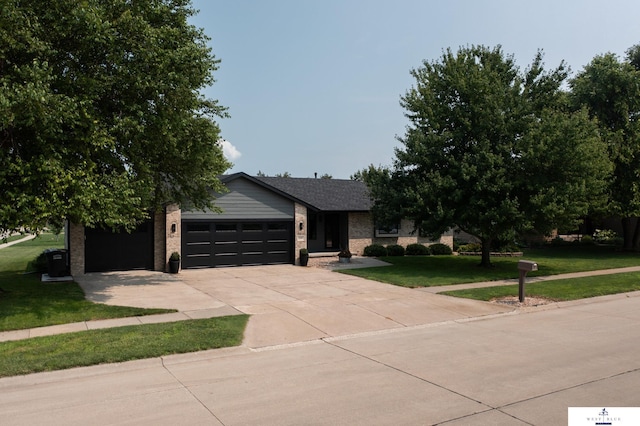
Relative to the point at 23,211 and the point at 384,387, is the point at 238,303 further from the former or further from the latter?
the point at 384,387

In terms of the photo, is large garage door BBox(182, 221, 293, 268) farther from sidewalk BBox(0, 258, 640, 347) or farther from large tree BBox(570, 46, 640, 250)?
large tree BBox(570, 46, 640, 250)

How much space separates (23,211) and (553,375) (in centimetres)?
1113

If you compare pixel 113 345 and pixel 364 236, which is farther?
pixel 364 236

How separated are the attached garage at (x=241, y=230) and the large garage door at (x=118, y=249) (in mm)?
1535

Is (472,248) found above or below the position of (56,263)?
below

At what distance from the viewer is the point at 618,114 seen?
2809 cm

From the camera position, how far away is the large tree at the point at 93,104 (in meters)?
10.9

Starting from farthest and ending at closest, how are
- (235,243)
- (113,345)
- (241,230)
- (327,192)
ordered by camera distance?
(327,192) → (241,230) → (235,243) → (113,345)

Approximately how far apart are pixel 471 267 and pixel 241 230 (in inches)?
428

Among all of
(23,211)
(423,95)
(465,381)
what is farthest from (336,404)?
(423,95)

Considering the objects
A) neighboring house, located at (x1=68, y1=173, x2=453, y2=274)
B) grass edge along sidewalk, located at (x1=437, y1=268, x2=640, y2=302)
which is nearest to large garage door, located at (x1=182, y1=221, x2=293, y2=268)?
neighboring house, located at (x1=68, y1=173, x2=453, y2=274)

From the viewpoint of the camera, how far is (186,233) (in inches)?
824

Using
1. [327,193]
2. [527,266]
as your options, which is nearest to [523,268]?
[527,266]

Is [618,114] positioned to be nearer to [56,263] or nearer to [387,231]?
[387,231]
